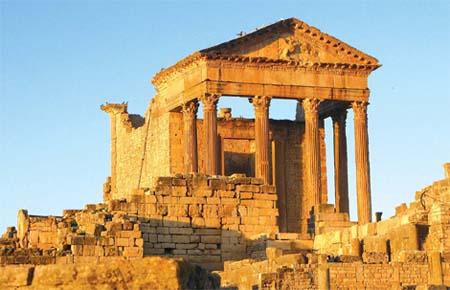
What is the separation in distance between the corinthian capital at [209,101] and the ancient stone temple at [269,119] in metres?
0.04

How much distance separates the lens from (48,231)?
949 inches

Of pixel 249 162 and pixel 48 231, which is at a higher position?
pixel 249 162

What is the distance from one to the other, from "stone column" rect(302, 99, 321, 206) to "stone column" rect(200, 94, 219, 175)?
4.06 meters

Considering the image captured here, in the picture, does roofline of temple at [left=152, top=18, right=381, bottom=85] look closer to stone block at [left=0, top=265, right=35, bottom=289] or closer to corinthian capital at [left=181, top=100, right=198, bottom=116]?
corinthian capital at [left=181, top=100, right=198, bottom=116]

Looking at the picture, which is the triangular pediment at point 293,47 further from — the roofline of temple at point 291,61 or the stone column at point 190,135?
the stone column at point 190,135

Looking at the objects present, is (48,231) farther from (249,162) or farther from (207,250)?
(249,162)

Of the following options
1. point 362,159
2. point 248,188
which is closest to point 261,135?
point 362,159

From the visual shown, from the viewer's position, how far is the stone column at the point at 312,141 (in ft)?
173

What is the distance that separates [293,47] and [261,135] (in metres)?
4.17

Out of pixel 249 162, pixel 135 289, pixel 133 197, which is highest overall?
pixel 249 162

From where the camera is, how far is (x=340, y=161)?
181 feet

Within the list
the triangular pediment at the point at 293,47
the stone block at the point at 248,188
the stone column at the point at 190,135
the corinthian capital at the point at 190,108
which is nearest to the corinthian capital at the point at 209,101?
the stone column at the point at 190,135

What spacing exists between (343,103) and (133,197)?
34.7 meters

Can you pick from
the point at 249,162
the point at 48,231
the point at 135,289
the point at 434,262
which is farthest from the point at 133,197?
the point at 249,162
